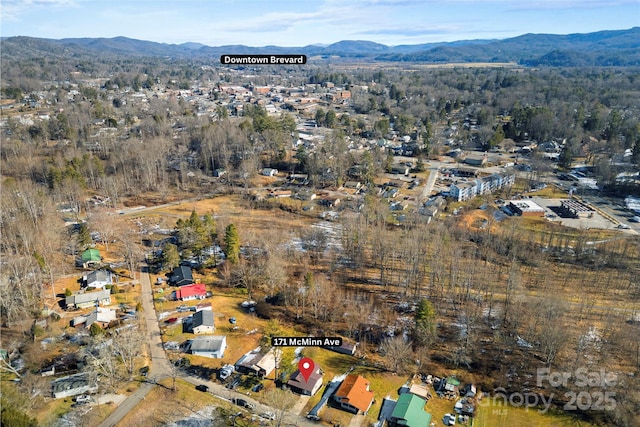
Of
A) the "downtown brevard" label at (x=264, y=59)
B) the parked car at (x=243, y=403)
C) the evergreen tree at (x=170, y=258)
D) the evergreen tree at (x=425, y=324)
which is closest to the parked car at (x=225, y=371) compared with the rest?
the parked car at (x=243, y=403)

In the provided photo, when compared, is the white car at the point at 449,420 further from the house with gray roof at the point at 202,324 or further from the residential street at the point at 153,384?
the house with gray roof at the point at 202,324

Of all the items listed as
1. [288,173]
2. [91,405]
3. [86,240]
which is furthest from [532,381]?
[288,173]

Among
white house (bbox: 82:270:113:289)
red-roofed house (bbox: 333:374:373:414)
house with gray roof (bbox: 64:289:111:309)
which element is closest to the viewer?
red-roofed house (bbox: 333:374:373:414)

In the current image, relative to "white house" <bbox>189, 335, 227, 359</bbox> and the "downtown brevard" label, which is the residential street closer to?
"white house" <bbox>189, 335, 227, 359</bbox>

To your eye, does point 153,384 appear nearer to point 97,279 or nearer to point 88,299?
point 88,299

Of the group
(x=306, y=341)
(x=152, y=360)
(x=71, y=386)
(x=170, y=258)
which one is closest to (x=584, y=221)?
(x=306, y=341)

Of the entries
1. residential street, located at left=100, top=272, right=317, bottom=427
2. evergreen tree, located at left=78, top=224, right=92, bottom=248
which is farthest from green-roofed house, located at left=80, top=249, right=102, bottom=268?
residential street, located at left=100, top=272, right=317, bottom=427

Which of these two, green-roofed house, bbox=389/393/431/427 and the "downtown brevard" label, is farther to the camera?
the "downtown brevard" label

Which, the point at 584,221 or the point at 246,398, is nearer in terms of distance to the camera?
the point at 246,398
